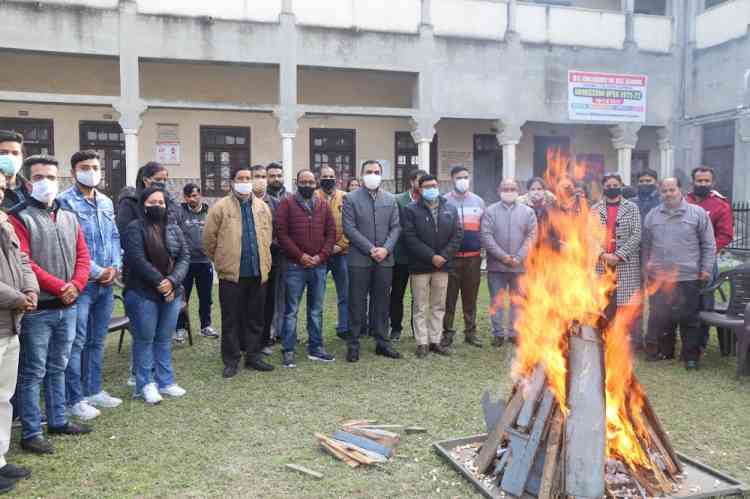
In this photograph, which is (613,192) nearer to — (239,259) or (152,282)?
(239,259)

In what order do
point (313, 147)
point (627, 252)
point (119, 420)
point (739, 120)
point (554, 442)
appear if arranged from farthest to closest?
point (313, 147)
point (739, 120)
point (627, 252)
point (119, 420)
point (554, 442)

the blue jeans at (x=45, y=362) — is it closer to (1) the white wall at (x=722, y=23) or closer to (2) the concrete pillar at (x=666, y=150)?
(2) the concrete pillar at (x=666, y=150)

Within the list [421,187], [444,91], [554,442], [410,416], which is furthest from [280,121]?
[554,442]

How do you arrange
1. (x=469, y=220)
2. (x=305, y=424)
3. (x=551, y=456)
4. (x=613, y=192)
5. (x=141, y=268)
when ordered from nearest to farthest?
(x=551, y=456), (x=305, y=424), (x=141, y=268), (x=613, y=192), (x=469, y=220)

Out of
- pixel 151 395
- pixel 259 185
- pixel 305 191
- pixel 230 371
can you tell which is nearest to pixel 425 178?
pixel 305 191

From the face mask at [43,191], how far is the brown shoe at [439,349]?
4.37 meters

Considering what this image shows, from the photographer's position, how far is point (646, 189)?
794cm

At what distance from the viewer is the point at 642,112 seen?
62.1 ft

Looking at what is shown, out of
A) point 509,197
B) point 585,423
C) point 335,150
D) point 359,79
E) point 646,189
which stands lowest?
point 585,423

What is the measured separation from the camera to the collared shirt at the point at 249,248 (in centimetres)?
637

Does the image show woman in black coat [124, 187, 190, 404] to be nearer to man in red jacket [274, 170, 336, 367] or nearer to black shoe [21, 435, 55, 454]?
black shoe [21, 435, 55, 454]

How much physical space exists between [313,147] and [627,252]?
543 inches

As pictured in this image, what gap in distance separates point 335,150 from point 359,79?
7.49ft

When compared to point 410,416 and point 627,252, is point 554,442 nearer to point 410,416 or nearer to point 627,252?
point 410,416
